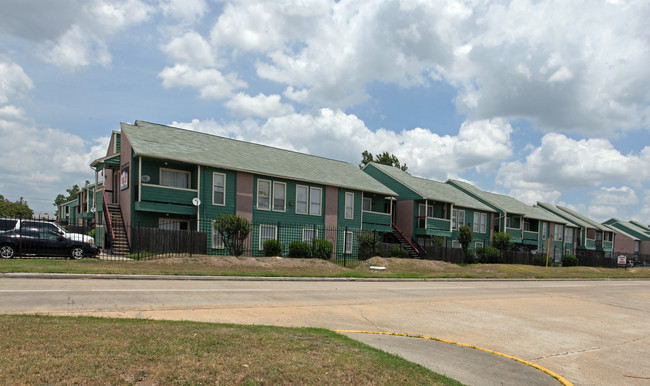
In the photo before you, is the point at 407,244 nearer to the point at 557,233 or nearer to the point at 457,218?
the point at 457,218

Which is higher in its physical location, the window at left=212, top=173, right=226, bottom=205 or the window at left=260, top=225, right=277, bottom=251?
the window at left=212, top=173, right=226, bottom=205

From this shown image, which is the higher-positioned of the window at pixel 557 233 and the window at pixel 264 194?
the window at pixel 264 194

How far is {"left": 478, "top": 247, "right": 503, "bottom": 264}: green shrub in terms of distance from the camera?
1645 inches

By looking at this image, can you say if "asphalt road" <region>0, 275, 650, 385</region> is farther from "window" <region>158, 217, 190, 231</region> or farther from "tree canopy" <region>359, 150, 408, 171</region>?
"tree canopy" <region>359, 150, 408, 171</region>

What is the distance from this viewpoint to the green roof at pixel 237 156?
27598mm

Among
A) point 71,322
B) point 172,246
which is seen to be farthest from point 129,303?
point 172,246

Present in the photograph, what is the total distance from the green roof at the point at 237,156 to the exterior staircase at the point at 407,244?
3.80 metres

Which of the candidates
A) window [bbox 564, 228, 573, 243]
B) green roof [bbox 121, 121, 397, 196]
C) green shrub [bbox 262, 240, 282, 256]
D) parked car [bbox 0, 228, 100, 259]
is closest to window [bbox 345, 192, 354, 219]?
green roof [bbox 121, 121, 397, 196]

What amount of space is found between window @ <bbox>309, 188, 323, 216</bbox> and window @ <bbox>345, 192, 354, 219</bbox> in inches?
104

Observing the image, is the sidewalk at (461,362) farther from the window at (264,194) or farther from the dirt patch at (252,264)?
the window at (264,194)

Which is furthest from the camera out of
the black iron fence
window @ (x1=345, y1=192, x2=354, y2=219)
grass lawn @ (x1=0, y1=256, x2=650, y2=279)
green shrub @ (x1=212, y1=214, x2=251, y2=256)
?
window @ (x1=345, y1=192, x2=354, y2=219)

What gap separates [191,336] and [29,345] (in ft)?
6.23

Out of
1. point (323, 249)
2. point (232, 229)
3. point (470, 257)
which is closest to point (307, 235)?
point (323, 249)

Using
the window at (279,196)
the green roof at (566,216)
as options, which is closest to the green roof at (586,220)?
the green roof at (566,216)
